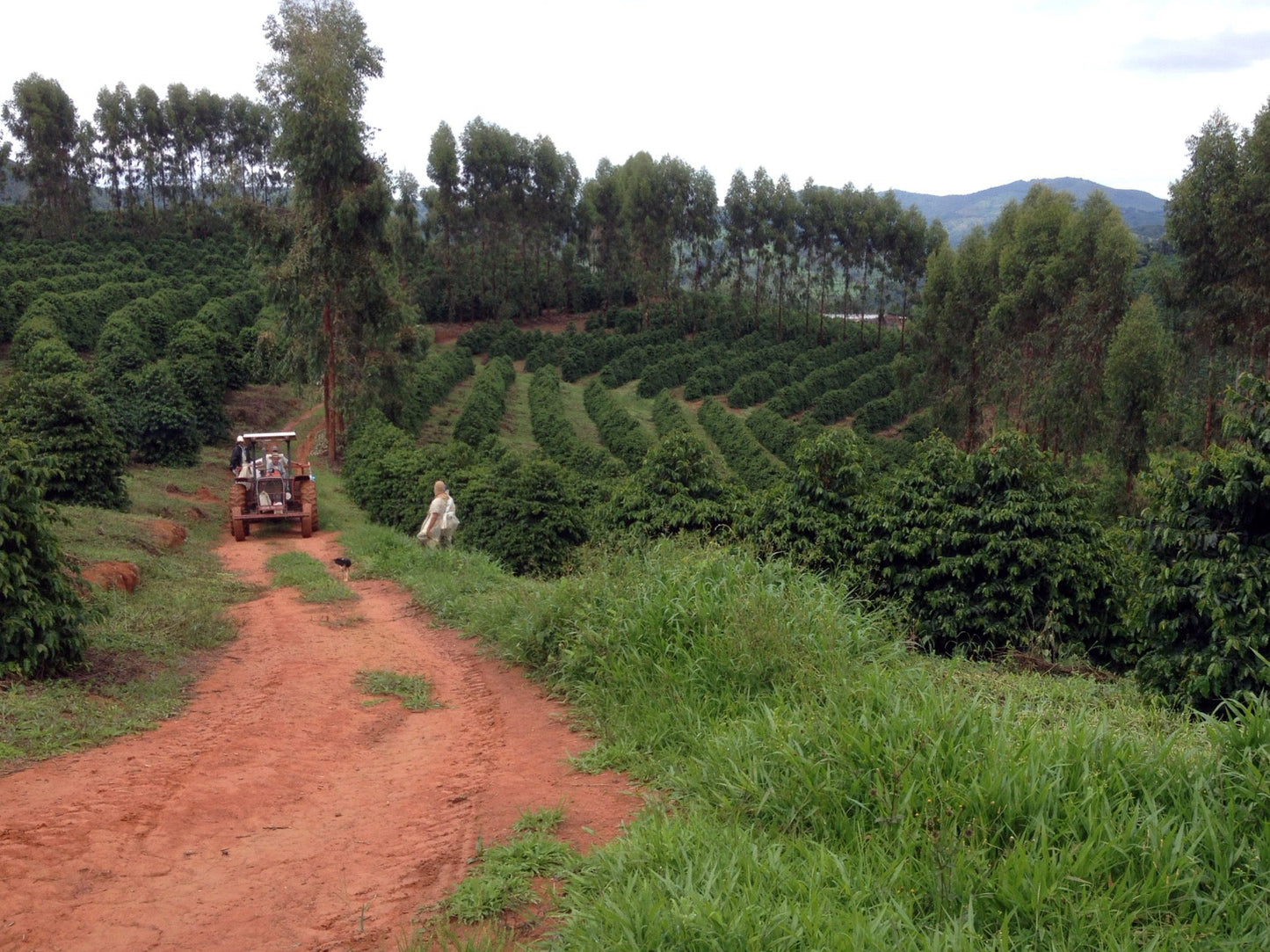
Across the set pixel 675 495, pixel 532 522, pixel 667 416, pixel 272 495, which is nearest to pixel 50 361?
pixel 272 495

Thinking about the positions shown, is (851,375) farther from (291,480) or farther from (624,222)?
(291,480)

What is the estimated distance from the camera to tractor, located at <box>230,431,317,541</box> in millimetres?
16812

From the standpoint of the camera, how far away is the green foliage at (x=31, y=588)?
19.3ft

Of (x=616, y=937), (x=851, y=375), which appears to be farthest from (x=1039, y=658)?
(x=851, y=375)

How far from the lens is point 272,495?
57.4 ft

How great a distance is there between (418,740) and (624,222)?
5811cm

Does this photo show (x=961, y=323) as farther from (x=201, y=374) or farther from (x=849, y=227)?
(x=201, y=374)

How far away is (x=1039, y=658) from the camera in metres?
8.68

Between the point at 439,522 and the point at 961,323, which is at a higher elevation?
the point at 961,323

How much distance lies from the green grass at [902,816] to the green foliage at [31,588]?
146 inches

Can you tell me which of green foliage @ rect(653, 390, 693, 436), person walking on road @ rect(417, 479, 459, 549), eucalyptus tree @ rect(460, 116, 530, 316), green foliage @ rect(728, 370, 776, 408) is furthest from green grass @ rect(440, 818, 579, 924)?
eucalyptus tree @ rect(460, 116, 530, 316)

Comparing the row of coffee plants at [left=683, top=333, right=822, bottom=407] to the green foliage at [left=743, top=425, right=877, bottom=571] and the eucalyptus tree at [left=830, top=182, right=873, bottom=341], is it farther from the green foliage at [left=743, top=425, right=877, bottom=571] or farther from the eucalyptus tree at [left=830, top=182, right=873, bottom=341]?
the green foliage at [left=743, top=425, right=877, bottom=571]

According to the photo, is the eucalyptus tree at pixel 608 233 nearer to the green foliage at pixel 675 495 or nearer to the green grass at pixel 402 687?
the green foliage at pixel 675 495

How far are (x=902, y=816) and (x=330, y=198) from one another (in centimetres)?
2622
